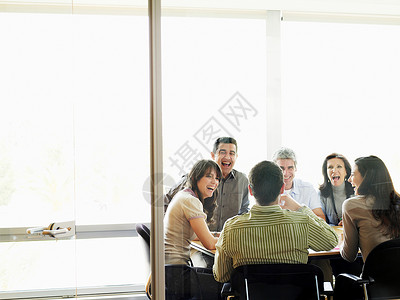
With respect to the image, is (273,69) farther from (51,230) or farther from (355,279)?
(51,230)

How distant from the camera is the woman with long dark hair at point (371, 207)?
257cm

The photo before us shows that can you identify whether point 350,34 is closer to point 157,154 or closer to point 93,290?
point 157,154

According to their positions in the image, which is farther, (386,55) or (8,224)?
(386,55)

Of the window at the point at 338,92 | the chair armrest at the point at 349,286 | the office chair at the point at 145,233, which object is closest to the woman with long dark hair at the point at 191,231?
the office chair at the point at 145,233

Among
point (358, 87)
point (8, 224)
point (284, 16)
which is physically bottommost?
point (8, 224)

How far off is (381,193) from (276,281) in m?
0.80

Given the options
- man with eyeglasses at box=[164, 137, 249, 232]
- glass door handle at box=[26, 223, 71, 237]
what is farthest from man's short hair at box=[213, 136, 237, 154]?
glass door handle at box=[26, 223, 71, 237]

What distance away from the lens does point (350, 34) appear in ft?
8.54

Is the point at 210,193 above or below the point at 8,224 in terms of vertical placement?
above

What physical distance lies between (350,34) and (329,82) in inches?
11.8

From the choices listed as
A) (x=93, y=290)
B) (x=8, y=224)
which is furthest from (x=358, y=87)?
(x=8, y=224)

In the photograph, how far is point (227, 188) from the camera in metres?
2.49

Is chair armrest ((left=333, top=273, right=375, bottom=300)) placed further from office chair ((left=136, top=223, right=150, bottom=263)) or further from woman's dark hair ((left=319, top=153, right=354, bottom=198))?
office chair ((left=136, top=223, right=150, bottom=263))

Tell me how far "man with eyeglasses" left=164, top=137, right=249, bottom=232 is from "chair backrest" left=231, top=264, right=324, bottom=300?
0.29m
